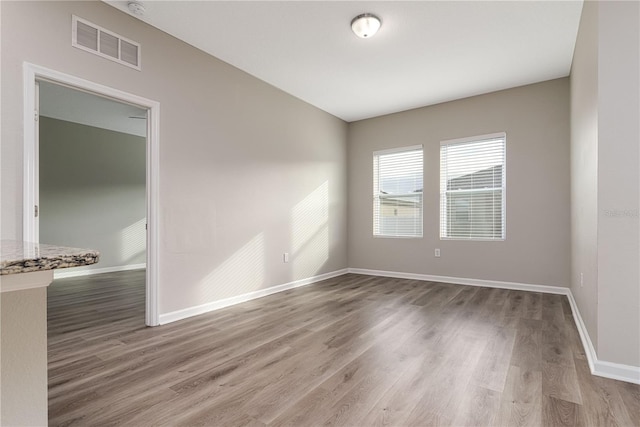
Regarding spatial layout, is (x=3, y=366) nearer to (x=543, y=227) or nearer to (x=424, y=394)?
(x=424, y=394)

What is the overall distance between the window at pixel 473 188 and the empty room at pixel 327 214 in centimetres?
3

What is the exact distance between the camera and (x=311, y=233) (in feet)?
16.6

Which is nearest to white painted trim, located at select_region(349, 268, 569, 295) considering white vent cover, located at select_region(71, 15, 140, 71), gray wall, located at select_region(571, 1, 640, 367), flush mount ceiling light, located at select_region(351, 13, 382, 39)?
gray wall, located at select_region(571, 1, 640, 367)

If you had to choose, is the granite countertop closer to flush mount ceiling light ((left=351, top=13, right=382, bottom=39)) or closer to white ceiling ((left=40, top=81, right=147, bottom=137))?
flush mount ceiling light ((left=351, top=13, right=382, bottom=39))

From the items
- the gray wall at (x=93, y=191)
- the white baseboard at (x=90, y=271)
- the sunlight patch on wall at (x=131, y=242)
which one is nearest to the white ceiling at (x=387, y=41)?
the gray wall at (x=93, y=191)

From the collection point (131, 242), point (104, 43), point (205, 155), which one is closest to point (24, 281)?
point (104, 43)

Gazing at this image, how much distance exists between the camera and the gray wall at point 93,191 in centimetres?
563

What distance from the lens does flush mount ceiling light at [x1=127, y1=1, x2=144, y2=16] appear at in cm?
268

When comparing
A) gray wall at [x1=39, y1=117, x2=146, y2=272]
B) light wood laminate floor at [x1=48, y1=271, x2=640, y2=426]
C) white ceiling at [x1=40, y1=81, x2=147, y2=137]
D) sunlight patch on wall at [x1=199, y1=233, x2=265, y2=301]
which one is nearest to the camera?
light wood laminate floor at [x1=48, y1=271, x2=640, y2=426]

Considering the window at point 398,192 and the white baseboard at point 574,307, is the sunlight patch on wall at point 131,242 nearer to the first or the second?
the white baseboard at point 574,307

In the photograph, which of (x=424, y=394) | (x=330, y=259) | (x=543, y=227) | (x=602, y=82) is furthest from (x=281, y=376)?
(x=543, y=227)

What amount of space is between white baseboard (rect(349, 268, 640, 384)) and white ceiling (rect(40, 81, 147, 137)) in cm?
453

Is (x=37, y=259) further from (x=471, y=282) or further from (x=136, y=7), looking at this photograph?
(x=471, y=282)

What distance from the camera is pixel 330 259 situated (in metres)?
5.50
